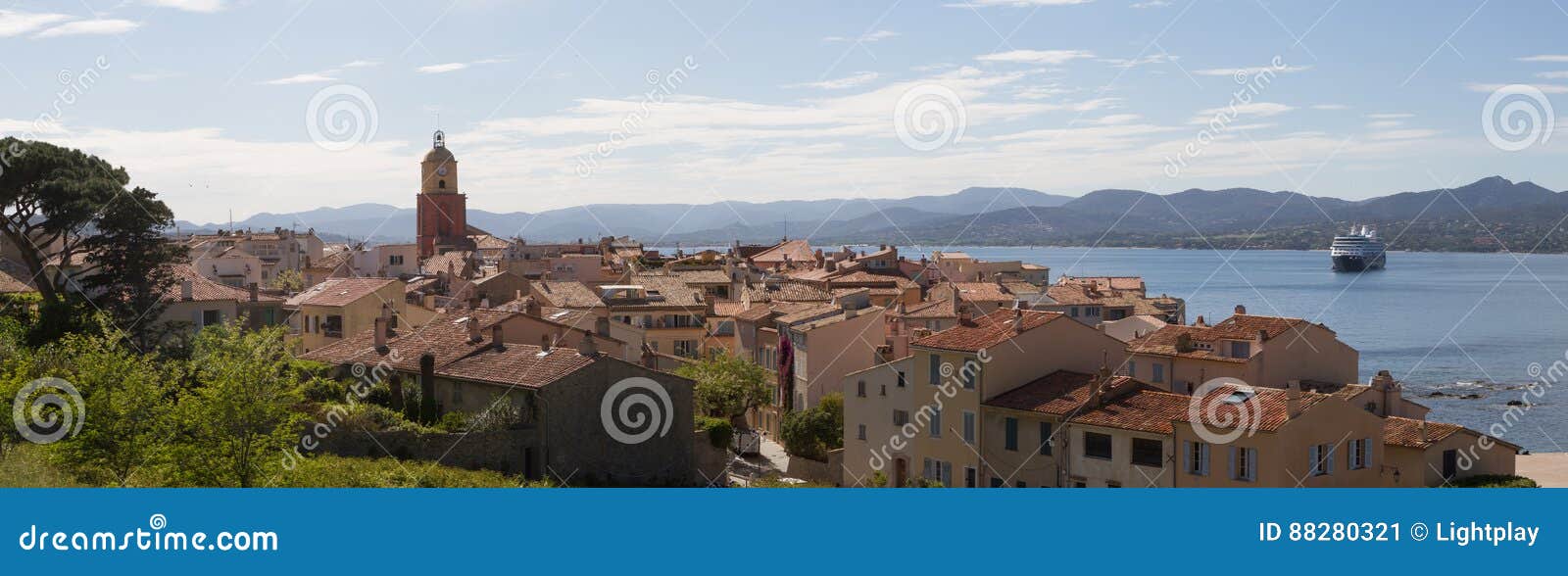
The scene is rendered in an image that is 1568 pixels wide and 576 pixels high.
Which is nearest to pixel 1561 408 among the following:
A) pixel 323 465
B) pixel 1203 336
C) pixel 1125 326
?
pixel 1125 326

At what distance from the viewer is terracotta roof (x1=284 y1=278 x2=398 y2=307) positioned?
38875mm

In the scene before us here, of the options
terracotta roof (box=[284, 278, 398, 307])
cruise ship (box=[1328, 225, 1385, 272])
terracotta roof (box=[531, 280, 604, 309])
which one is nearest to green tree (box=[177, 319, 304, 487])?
terracotta roof (box=[284, 278, 398, 307])

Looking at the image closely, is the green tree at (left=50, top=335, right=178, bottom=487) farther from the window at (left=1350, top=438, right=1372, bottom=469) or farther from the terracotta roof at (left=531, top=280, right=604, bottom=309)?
the terracotta roof at (left=531, top=280, right=604, bottom=309)

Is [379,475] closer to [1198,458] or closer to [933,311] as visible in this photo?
[1198,458]

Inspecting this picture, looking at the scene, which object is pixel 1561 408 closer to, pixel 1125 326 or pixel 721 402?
pixel 1125 326

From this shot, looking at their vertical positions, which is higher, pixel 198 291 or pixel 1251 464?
pixel 198 291

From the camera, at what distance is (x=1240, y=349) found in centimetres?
3044

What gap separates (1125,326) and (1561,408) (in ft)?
78.4

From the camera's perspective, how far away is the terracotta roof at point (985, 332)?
2664cm

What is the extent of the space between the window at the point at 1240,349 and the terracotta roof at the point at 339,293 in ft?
76.8

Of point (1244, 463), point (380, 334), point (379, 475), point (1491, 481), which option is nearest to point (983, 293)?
point (1491, 481)

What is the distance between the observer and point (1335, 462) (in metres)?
22.1

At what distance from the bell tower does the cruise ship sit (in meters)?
106

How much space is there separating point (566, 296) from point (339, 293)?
8097 mm
